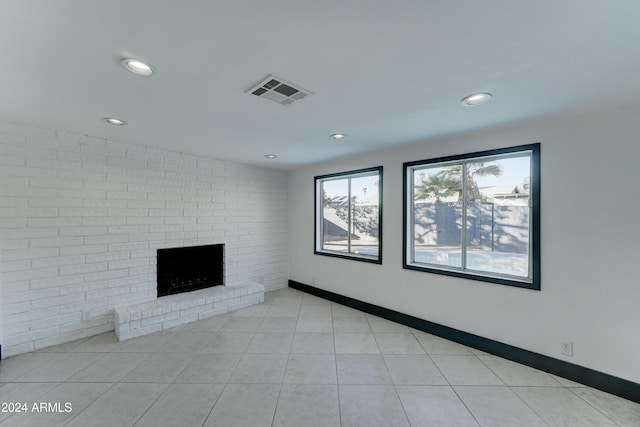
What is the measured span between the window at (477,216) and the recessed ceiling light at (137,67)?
3012 millimetres

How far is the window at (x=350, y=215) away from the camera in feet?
13.2

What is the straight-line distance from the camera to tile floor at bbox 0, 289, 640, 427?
1.91 m

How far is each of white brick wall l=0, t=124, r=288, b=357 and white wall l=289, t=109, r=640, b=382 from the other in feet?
12.1

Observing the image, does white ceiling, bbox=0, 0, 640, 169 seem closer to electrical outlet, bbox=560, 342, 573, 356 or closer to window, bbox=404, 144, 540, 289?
window, bbox=404, 144, 540, 289

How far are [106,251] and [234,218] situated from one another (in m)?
1.82

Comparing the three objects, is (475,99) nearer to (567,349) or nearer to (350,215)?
(567,349)

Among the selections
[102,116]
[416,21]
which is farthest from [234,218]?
[416,21]

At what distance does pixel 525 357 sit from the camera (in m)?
2.60

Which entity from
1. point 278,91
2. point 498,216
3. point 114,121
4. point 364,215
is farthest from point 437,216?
point 114,121

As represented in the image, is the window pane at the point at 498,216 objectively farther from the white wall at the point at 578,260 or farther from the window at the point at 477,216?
the white wall at the point at 578,260

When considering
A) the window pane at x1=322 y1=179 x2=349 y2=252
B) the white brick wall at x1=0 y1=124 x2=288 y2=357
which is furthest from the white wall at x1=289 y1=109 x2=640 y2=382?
the white brick wall at x1=0 y1=124 x2=288 y2=357

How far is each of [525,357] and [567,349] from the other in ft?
1.19

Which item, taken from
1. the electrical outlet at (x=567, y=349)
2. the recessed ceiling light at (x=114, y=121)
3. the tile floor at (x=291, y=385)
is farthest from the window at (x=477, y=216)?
the recessed ceiling light at (x=114, y=121)

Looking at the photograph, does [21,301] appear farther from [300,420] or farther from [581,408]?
Answer: [581,408]
